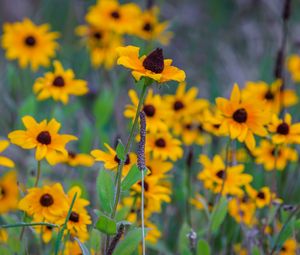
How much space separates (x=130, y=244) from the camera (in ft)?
4.83

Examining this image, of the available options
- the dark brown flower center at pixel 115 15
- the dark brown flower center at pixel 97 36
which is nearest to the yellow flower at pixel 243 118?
the dark brown flower center at pixel 115 15

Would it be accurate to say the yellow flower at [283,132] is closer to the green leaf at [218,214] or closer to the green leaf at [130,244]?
the green leaf at [218,214]

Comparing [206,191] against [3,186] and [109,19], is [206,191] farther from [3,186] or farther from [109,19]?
[109,19]

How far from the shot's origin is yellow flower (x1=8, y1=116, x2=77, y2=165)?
61.5 inches

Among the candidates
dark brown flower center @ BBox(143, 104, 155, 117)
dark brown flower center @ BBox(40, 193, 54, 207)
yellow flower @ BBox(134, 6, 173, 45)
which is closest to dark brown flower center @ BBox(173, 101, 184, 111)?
dark brown flower center @ BBox(143, 104, 155, 117)

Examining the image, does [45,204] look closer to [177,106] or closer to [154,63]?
[154,63]

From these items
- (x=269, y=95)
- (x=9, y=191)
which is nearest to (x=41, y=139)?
(x=9, y=191)

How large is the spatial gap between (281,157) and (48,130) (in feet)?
2.67

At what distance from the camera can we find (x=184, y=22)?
4625 mm

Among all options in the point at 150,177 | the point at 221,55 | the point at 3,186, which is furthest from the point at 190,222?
the point at 221,55

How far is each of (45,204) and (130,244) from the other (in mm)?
226

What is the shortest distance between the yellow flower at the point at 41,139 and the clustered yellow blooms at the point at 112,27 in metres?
1.16

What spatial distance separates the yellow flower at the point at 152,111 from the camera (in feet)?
6.07

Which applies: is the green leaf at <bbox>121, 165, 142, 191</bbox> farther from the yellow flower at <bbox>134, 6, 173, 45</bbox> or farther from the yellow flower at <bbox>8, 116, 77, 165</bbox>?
the yellow flower at <bbox>134, 6, 173, 45</bbox>
